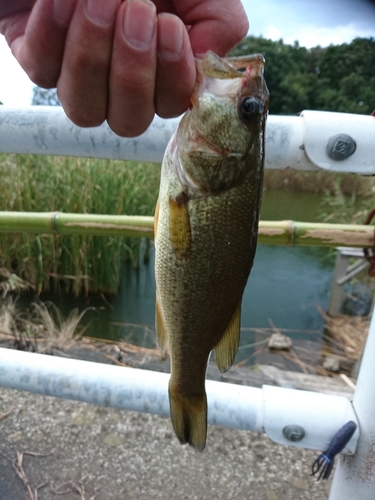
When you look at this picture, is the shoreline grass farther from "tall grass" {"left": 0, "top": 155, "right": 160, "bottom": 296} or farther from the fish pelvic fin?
the fish pelvic fin

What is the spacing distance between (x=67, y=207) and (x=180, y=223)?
12.0ft

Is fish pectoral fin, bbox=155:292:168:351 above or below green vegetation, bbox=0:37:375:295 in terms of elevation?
above

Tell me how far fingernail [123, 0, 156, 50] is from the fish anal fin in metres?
0.37

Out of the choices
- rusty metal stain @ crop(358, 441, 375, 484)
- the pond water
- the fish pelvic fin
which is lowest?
the pond water

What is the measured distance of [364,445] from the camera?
1.25 metres

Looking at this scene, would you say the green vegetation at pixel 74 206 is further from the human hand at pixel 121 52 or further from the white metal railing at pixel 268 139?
the human hand at pixel 121 52

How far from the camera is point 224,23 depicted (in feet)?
2.59

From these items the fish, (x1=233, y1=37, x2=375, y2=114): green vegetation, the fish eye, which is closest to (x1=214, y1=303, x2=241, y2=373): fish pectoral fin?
the fish

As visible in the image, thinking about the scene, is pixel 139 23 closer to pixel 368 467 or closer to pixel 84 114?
pixel 84 114

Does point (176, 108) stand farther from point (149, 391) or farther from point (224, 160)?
point (149, 391)

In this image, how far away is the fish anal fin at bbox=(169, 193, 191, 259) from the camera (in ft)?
3.03

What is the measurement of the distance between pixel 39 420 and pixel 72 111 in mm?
1819

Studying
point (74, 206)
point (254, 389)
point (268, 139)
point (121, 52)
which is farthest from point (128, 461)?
point (74, 206)

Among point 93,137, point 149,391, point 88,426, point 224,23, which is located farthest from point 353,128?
point 88,426
